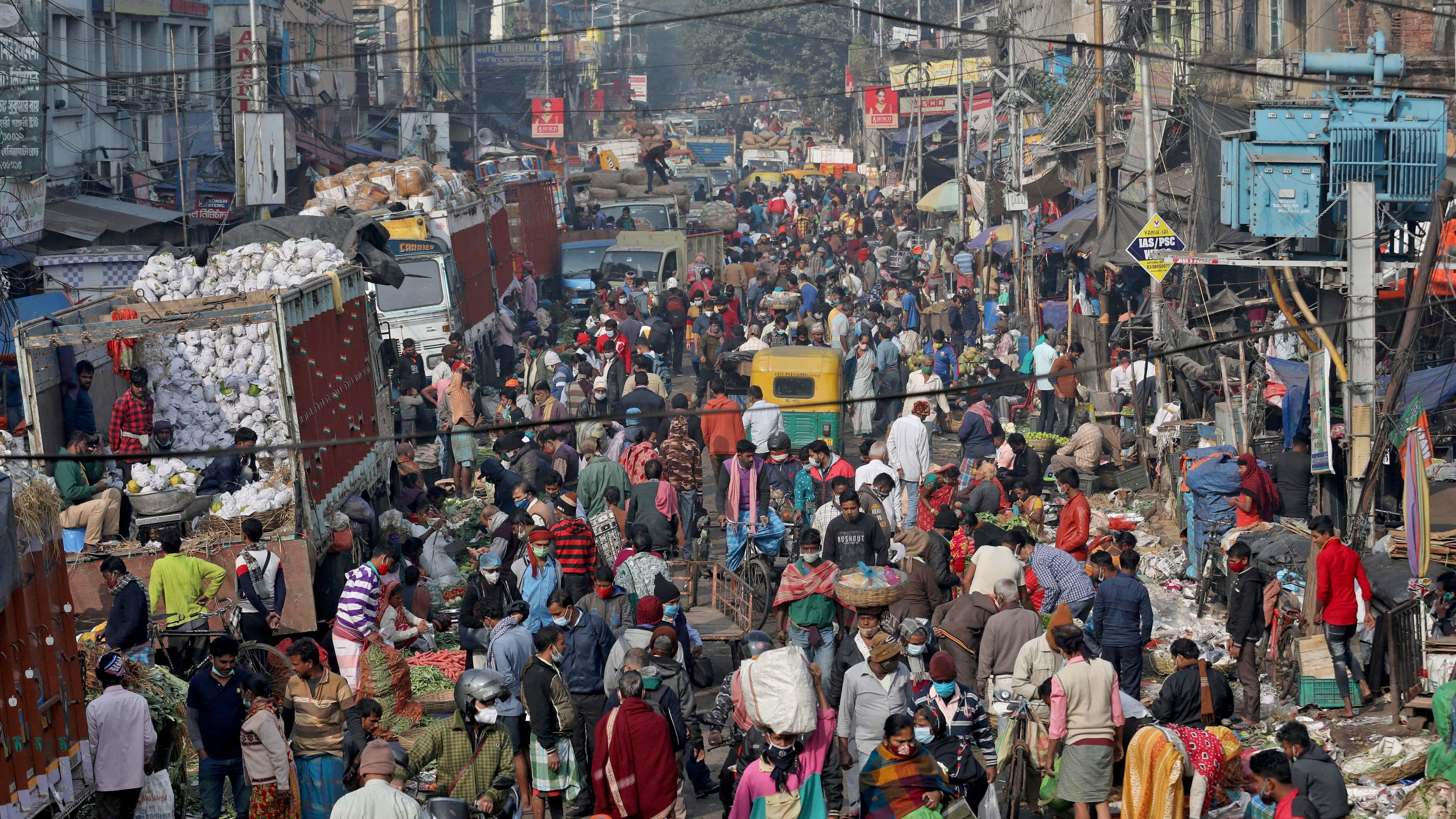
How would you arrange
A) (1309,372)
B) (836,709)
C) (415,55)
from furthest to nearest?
(415,55), (1309,372), (836,709)

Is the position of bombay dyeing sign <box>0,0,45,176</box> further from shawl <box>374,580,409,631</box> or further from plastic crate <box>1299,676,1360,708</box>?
plastic crate <box>1299,676,1360,708</box>

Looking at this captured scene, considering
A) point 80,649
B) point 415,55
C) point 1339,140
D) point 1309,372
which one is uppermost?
point 415,55

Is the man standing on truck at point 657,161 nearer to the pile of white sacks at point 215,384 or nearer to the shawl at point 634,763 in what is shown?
the pile of white sacks at point 215,384

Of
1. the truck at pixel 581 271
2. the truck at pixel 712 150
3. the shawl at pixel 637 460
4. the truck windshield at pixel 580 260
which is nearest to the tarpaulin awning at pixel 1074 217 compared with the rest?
the truck at pixel 581 271

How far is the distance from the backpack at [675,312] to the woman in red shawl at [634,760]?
18.1 m

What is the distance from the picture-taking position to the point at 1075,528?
12.7m

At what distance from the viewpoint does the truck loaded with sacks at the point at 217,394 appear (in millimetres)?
11914

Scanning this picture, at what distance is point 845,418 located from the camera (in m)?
21.3

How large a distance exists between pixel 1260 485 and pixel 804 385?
5.64 metres

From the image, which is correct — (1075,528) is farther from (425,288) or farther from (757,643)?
(425,288)

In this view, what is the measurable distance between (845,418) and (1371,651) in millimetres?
11001

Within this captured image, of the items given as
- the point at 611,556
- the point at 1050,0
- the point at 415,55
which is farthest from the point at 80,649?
the point at 415,55

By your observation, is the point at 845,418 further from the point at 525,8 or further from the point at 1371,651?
the point at 525,8

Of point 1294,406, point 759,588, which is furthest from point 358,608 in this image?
point 1294,406
